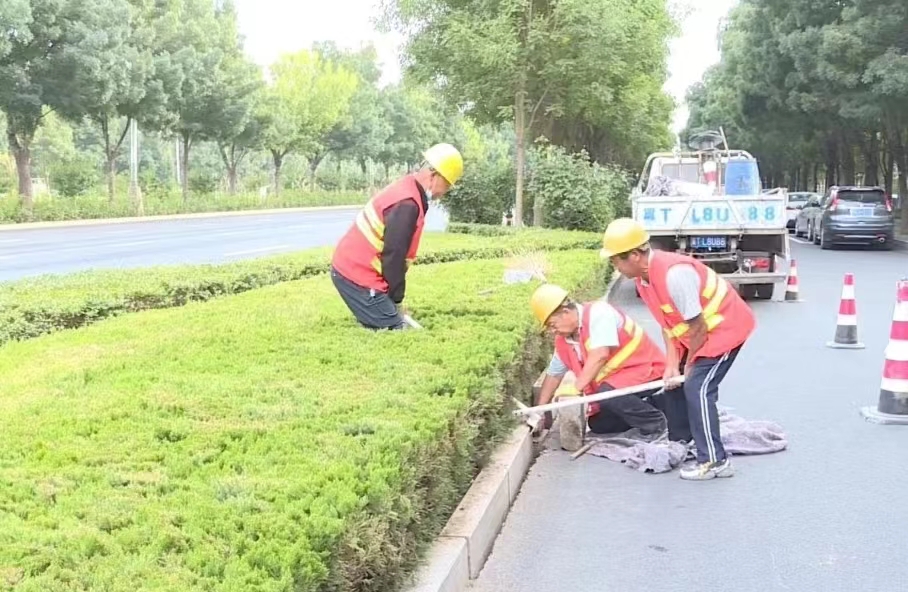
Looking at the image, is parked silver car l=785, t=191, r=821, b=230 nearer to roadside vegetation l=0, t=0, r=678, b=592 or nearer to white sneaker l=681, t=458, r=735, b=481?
roadside vegetation l=0, t=0, r=678, b=592

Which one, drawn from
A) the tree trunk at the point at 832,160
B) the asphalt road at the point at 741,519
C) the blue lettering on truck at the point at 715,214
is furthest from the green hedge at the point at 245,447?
the tree trunk at the point at 832,160

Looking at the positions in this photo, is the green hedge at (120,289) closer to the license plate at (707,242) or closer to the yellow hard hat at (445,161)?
the yellow hard hat at (445,161)

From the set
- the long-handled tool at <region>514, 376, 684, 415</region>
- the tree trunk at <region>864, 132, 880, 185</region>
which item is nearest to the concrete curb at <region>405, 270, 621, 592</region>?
the long-handled tool at <region>514, 376, 684, 415</region>

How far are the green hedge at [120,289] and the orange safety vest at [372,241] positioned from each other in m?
2.61

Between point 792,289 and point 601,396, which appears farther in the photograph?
point 792,289

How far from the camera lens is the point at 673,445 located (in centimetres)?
564

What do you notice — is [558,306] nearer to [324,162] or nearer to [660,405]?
[660,405]

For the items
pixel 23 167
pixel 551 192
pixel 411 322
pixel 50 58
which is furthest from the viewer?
pixel 23 167

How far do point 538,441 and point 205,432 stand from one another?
2.69 metres

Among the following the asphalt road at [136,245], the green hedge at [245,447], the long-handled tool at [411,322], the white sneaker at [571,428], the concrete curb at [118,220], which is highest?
the long-handled tool at [411,322]

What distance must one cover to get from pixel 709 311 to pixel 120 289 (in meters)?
5.45

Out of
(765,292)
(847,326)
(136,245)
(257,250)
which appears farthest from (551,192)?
(847,326)

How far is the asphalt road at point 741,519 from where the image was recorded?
13.4 feet

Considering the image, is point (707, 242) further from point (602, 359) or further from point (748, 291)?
point (602, 359)
